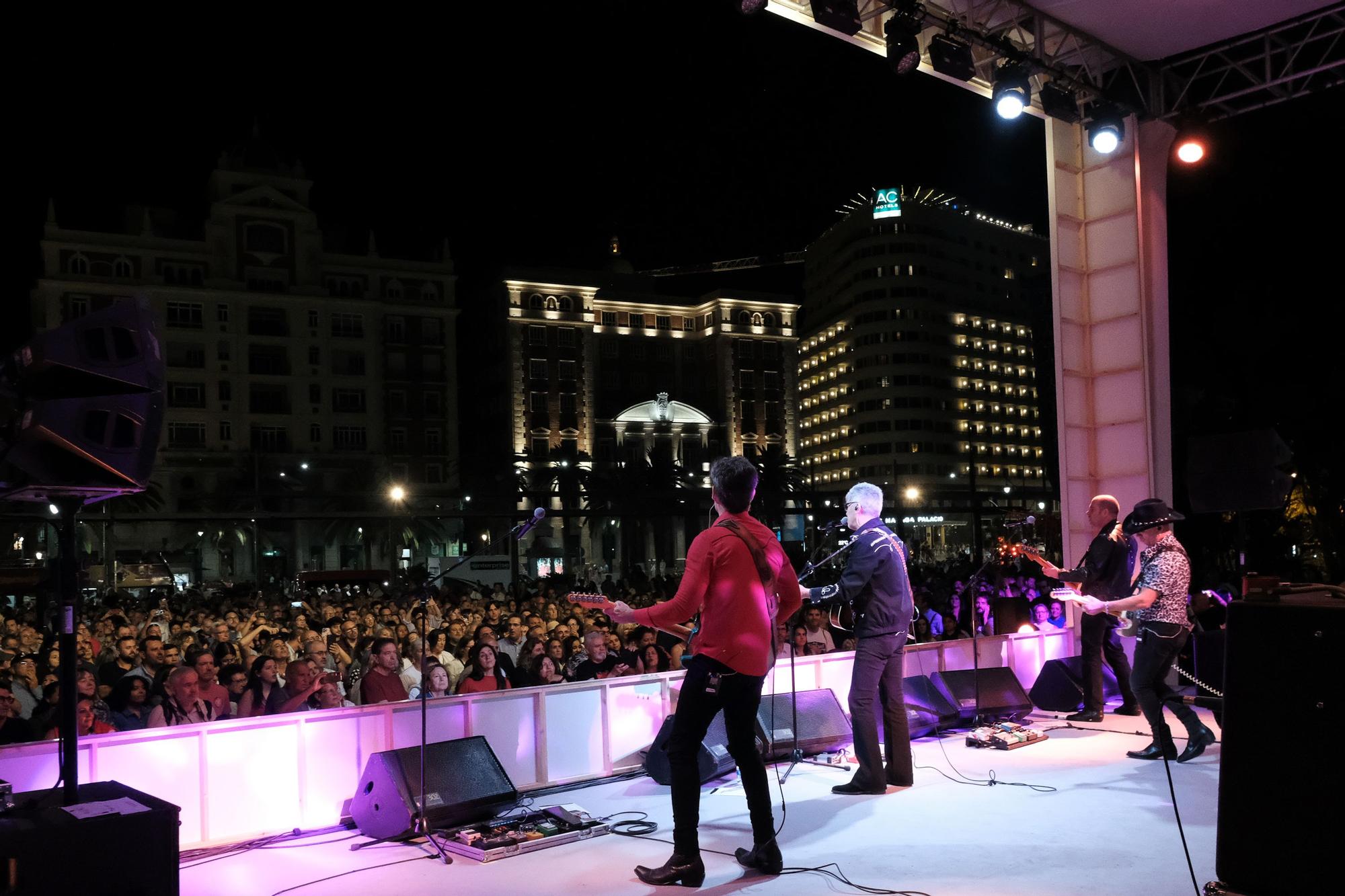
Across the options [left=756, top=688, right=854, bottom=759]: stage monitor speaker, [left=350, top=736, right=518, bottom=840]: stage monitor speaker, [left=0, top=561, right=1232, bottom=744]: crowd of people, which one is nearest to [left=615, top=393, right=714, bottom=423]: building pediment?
[left=0, top=561, right=1232, bottom=744]: crowd of people

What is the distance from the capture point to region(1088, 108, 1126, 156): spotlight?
348 inches

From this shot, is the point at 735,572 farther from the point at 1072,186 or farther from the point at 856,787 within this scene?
the point at 1072,186

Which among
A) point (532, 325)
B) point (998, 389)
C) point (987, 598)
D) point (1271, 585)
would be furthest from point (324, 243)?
point (998, 389)

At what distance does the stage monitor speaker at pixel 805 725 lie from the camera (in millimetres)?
6113

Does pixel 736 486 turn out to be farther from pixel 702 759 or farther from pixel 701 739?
pixel 702 759

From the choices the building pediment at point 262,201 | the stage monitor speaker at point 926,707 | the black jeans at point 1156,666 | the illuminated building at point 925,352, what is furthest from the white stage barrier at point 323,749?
the illuminated building at point 925,352

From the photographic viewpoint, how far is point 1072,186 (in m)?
9.54

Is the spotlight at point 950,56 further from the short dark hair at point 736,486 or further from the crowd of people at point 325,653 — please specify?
the short dark hair at point 736,486

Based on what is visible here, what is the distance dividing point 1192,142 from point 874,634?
19.4 ft

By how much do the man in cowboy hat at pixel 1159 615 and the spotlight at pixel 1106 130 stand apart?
4310 millimetres

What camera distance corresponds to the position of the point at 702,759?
5629 millimetres

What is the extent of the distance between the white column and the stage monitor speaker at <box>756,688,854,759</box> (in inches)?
148

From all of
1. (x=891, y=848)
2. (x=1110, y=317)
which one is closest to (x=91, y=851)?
(x=891, y=848)

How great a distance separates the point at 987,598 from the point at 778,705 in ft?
27.2
